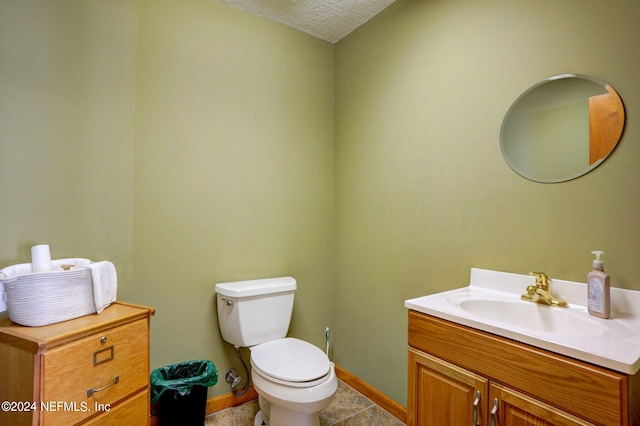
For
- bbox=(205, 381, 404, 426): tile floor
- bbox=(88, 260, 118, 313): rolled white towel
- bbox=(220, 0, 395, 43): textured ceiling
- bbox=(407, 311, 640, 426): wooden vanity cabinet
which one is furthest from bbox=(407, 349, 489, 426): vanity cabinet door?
bbox=(220, 0, 395, 43): textured ceiling

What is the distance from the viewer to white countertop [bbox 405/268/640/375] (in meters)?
0.81

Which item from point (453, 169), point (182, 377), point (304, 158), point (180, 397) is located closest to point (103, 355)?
point (180, 397)

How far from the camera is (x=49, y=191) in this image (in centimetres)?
147

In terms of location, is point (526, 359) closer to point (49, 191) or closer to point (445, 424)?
point (445, 424)

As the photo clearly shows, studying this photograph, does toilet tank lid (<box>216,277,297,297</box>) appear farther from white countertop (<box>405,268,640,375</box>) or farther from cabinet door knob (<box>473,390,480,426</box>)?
cabinet door knob (<box>473,390,480,426</box>)

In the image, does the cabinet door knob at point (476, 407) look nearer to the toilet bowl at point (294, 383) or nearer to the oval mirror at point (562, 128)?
the toilet bowl at point (294, 383)

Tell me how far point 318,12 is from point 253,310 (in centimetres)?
192

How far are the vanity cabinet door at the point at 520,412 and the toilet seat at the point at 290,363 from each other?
2.47 feet

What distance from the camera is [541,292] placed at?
124cm

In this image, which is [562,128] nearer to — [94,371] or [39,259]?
[94,371]

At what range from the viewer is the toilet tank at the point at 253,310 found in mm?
1790

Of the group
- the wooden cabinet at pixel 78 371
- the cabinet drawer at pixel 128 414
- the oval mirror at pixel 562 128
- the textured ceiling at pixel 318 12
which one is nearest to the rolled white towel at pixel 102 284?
the wooden cabinet at pixel 78 371

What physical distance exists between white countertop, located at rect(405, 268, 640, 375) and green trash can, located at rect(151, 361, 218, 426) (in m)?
1.18

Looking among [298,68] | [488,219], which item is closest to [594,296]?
[488,219]
